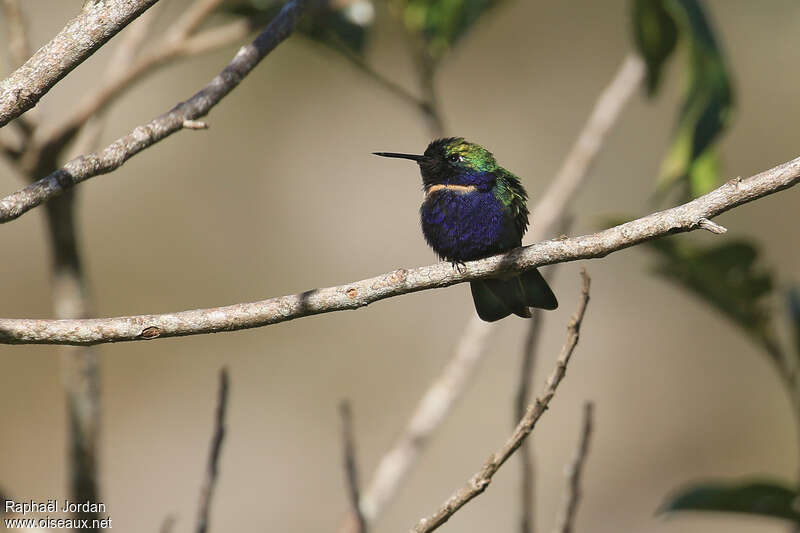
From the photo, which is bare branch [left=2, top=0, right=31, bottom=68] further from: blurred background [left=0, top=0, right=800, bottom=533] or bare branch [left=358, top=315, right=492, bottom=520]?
blurred background [left=0, top=0, right=800, bottom=533]

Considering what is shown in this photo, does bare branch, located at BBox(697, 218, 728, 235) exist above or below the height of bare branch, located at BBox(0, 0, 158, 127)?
below

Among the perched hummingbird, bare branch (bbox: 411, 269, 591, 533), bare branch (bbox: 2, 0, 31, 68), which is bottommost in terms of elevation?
bare branch (bbox: 411, 269, 591, 533)

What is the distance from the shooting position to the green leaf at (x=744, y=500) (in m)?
2.87

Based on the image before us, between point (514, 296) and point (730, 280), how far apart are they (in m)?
0.79

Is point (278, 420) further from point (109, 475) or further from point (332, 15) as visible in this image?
point (332, 15)

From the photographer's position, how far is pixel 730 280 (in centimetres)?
313

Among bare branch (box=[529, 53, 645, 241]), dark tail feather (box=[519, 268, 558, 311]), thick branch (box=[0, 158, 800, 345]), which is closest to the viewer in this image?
thick branch (box=[0, 158, 800, 345])

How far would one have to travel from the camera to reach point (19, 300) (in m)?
6.07

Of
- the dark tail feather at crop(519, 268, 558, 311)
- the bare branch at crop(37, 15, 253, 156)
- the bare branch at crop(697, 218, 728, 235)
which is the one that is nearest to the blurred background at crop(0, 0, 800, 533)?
the bare branch at crop(37, 15, 253, 156)

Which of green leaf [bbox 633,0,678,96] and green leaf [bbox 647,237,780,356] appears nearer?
green leaf [bbox 633,0,678,96]

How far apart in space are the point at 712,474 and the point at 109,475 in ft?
Answer: 13.0

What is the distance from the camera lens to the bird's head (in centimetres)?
356

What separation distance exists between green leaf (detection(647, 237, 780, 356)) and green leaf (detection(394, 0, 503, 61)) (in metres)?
1.02

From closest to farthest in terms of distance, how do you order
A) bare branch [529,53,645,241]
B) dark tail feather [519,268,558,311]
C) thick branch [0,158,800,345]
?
1. thick branch [0,158,800,345]
2. dark tail feather [519,268,558,311]
3. bare branch [529,53,645,241]
